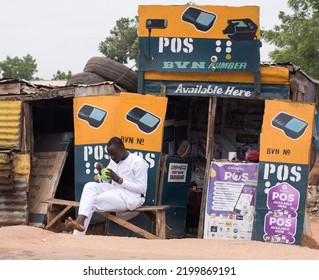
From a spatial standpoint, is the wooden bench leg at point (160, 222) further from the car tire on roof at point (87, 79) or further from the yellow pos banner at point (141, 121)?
the car tire on roof at point (87, 79)

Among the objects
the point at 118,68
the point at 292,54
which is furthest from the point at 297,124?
the point at 292,54

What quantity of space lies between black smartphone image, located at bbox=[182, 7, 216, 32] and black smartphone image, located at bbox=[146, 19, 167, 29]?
0.29m

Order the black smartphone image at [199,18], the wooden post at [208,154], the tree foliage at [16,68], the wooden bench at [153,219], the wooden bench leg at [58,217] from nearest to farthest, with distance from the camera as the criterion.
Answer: the wooden bench at [153,219] < the black smartphone image at [199,18] < the wooden post at [208,154] < the wooden bench leg at [58,217] < the tree foliage at [16,68]

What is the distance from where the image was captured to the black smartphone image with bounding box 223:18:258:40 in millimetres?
10180

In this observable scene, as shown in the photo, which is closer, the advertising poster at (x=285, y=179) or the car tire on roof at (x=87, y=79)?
the advertising poster at (x=285, y=179)

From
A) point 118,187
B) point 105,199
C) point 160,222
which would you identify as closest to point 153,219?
point 160,222

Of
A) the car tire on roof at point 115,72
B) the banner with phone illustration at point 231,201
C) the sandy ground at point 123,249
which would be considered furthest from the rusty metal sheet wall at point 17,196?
the banner with phone illustration at point 231,201

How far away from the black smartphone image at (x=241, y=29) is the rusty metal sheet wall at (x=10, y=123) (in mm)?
3649

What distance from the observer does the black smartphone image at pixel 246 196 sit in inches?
401

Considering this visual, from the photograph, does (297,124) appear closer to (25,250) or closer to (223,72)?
(223,72)

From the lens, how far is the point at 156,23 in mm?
10586

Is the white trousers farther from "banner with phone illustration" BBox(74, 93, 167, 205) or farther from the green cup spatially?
"banner with phone illustration" BBox(74, 93, 167, 205)

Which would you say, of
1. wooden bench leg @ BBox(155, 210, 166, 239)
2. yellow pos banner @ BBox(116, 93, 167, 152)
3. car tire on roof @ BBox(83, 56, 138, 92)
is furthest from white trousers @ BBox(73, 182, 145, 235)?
car tire on roof @ BBox(83, 56, 138, 92)

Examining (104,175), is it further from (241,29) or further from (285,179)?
(241,29)
